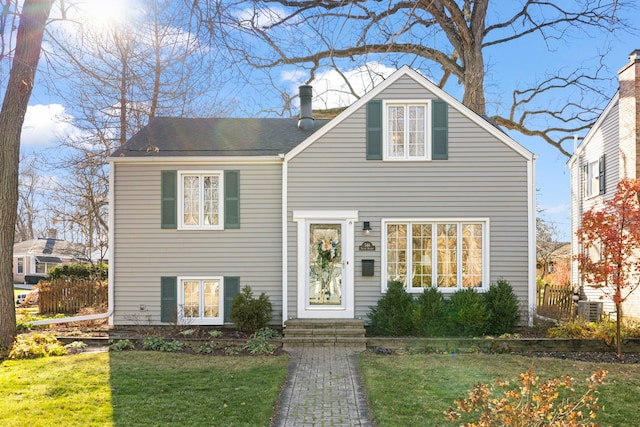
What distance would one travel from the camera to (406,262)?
39.0ft

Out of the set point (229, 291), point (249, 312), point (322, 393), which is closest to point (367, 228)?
point (249, 312)

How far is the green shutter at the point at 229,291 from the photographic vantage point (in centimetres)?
1233

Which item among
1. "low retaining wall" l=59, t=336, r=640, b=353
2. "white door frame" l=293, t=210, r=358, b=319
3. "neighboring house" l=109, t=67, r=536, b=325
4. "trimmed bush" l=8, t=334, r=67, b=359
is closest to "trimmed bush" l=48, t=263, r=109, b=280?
"neighboring house" l=109, t=67, r=536, b=325

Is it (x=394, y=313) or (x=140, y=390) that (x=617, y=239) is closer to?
(x=394, y=313)

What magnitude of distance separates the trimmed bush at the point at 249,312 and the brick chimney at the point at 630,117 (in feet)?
35.3

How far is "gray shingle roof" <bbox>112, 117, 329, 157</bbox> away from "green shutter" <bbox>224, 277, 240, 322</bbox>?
309 centimetres

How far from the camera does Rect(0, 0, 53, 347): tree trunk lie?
9945mm

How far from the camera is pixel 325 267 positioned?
1202cm

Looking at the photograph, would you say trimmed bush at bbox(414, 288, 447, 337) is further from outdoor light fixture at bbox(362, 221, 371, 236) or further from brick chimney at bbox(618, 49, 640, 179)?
brick chimney at bbox(618, 49, 640, 179)

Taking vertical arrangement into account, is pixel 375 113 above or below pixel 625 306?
above

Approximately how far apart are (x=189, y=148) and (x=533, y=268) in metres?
8.83

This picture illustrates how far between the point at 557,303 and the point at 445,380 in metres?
9.22

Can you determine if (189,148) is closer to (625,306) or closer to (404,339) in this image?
(404,339)

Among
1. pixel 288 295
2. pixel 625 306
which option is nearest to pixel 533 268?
pixel 625 306
